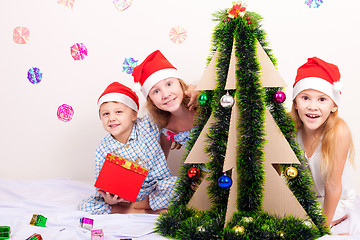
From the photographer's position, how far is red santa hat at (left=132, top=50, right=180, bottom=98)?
1.78 m

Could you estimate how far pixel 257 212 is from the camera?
4.44ft

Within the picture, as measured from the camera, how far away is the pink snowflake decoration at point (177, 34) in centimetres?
219

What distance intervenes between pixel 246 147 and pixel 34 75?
1.56 metres

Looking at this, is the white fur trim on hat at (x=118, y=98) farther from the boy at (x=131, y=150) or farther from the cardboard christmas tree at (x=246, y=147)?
the cardboard christmas tree at (x=246, y=147)

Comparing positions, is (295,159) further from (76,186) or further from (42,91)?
(42,91)

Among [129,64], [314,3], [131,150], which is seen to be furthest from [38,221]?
[314,3]

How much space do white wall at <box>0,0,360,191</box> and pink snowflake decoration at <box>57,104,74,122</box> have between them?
28 millimetres

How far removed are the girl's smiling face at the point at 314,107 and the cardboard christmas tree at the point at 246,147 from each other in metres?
0.13

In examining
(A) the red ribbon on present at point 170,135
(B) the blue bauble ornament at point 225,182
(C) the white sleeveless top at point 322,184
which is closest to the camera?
(B) the blue bauble ornament at point 225,182

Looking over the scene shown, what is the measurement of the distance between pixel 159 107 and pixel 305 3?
3.32 feet

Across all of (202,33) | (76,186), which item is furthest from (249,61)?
(76,186)

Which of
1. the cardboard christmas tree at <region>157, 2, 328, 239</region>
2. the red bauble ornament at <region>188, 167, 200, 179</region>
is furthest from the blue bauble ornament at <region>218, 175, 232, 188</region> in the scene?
the red bauble ornament at <region>188, 167, 200, 179</region>

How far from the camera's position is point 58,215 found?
64.3 inches

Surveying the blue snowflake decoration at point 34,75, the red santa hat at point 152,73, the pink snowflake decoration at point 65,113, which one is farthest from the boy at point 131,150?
the blue snowflake decoration at point 34,75
